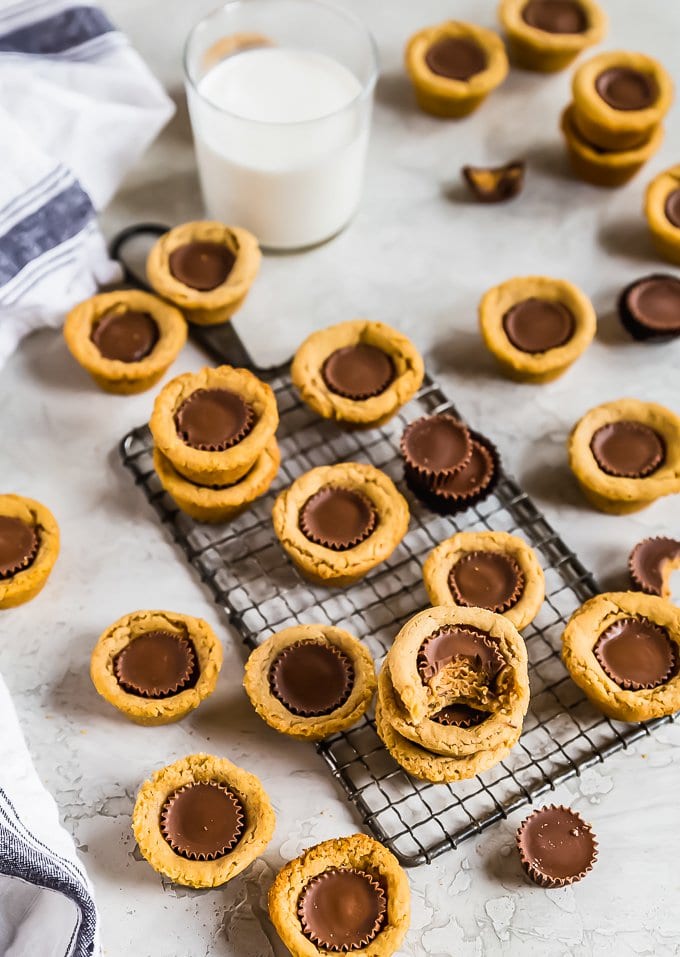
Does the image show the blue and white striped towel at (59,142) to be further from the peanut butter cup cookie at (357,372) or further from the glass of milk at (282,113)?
the peanut butter cup cookie at (357,372)

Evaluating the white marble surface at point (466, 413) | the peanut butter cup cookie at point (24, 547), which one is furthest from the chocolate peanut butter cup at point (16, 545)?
the white marble surface at point (466, 413)

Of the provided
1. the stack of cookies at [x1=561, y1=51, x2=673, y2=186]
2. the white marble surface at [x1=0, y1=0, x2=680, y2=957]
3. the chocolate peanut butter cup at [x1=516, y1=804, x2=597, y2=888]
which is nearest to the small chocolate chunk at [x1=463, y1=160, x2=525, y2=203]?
the white marble surface at [x1=0, y1=0, x2=680, y2=957]

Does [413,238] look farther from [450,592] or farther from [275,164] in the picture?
[450,592]

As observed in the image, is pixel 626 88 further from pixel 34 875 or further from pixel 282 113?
pixel 34 875

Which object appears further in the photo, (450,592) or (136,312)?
(136,312)

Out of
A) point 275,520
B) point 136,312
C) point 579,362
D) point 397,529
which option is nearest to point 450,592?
point 397,529

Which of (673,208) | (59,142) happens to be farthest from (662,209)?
(59,142)
